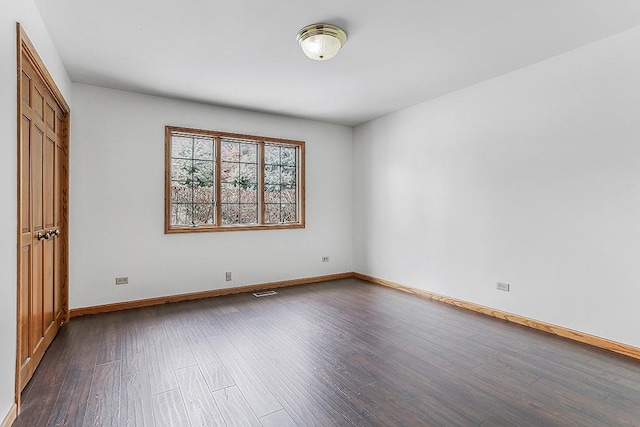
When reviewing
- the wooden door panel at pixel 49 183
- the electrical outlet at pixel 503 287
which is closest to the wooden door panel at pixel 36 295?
the wooden door panel at pixel 49 183

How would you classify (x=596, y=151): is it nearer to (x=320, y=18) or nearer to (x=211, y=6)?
(x=320, y=18)

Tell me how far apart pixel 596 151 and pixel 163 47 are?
3.98 meters

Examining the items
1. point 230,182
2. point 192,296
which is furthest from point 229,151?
point 192,296

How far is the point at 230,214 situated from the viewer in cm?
469

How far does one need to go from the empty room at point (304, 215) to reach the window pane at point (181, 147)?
4 centimetres

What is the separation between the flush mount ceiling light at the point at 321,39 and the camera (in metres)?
2.58

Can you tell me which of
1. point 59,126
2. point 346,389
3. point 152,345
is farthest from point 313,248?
point 59,126

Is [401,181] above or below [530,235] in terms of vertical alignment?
above

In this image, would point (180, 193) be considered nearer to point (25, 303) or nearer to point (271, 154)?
point (271, 154)

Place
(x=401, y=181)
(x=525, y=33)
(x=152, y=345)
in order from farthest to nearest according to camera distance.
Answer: (x=401, y=181) → (x=152, y=345) → (x=525, y=33)

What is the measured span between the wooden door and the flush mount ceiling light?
1.87 m

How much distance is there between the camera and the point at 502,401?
201cm

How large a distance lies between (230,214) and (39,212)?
7.58ft

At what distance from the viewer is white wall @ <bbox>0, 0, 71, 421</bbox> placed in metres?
1.71
